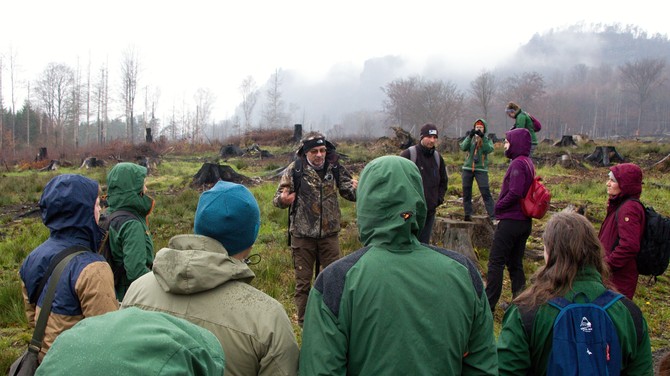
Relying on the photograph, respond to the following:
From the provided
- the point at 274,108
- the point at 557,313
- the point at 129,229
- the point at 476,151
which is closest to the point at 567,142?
the point at 476,151

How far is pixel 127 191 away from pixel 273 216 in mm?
6490

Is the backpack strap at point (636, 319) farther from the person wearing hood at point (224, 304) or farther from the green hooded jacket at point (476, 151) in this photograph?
the green hooded jacket at point (476, 151)

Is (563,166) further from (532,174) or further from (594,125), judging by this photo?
(594,125)

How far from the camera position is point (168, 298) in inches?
69.6

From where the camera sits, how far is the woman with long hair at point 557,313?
84.1 inches

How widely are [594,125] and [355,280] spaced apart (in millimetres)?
91623

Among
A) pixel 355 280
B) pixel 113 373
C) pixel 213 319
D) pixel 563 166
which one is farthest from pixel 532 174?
pixel 563 166

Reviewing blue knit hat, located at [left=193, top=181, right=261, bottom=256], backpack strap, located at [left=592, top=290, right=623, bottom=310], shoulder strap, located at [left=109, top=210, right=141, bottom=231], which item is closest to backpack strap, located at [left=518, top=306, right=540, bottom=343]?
backpack strap, located at [left=592, top=290, right=623, bottom=310]

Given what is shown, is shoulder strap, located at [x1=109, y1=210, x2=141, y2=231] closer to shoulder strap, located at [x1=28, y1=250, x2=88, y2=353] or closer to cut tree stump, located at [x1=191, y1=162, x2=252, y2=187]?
shoulder strap, located at [x1=28, y1=250, x2=88, y2=353]

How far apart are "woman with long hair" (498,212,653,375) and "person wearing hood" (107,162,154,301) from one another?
2.29 meters

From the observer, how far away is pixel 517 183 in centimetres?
470

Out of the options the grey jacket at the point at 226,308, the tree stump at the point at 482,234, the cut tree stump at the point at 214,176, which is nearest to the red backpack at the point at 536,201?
the tree stump at the point at 482,234

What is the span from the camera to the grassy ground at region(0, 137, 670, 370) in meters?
5.26

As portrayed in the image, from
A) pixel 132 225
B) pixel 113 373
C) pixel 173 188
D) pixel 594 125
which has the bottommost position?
pixel 173 188
